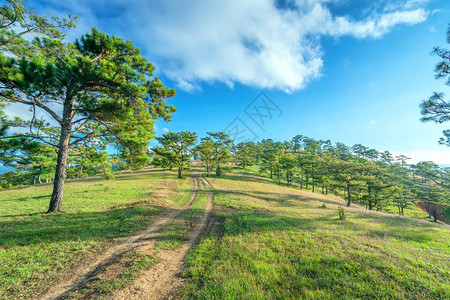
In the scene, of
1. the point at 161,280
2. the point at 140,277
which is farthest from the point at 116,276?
the point at 161,280

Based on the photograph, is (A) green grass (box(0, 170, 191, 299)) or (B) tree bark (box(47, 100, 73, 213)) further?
(B) tree bark (box(47, 100, 73, 213))

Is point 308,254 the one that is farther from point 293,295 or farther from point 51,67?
point 51,67

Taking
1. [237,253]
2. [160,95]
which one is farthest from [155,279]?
[160,95]

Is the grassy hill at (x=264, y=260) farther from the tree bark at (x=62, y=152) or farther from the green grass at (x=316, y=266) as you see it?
the tree bark at (x=62, y=152)

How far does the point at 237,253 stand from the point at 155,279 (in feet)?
9.66

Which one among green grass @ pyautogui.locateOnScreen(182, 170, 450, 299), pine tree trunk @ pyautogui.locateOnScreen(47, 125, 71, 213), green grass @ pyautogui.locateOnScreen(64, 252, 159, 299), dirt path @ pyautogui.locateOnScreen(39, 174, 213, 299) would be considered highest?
pine tree trunk @ pyautogui.locateOnScreen(47, 125, 71, 213)

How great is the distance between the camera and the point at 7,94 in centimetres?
827

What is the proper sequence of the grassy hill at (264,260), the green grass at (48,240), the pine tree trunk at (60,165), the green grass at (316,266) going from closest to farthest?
1. the green grass at (316,266)
2. the grassy hill at (264,260)
3. the green grass at (48,240)
4. the pine tree trunk at (60,165)

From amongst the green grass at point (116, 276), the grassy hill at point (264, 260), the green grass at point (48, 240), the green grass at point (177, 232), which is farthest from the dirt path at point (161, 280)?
the green grass at point (48, 240)

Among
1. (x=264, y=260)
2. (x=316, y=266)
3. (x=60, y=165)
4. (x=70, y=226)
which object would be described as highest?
(x=60, y=165)

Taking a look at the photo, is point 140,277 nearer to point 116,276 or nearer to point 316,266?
point 116,276

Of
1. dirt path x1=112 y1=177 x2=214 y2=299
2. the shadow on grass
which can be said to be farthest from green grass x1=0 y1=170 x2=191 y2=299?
dirt path x1=112 y1=177 x2=214 y2=299

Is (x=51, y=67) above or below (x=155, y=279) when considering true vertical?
above

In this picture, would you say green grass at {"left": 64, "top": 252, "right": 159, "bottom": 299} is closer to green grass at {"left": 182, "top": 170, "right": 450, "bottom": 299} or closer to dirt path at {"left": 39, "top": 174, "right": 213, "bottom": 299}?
dirt path at {"left": 39, "top": 174, "right": 213, "bottom": 299}
